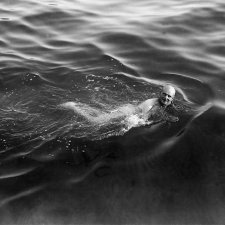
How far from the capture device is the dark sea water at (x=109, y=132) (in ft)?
25.1

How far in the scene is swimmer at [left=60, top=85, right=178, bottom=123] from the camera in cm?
909

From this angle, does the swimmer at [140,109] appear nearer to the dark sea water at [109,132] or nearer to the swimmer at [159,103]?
the swimmer at [159,103]

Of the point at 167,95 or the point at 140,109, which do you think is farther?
the point at 140,109

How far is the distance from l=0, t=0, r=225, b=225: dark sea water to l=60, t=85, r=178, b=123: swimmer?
153mm

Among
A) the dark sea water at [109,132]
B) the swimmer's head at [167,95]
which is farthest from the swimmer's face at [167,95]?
the dark sea water at [109,132]

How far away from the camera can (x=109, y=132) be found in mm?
9172

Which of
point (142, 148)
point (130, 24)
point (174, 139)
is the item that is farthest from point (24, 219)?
point (130, 24)

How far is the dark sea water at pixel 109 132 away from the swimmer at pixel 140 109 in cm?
15

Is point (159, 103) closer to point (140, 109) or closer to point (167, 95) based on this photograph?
point (167, 95)

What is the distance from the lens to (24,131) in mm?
Result: 8945

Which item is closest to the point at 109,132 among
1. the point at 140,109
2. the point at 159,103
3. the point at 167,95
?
the point at 140,109

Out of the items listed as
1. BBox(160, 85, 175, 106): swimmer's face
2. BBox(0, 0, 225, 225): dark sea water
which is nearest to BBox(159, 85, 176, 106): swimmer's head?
BBox(160, 85, 175, 106): swimmer's face

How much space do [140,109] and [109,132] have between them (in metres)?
0.99

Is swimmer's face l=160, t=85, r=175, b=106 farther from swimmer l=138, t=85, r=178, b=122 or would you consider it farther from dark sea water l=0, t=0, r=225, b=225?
dark sea water l=0, t=0, r=225, b=225
